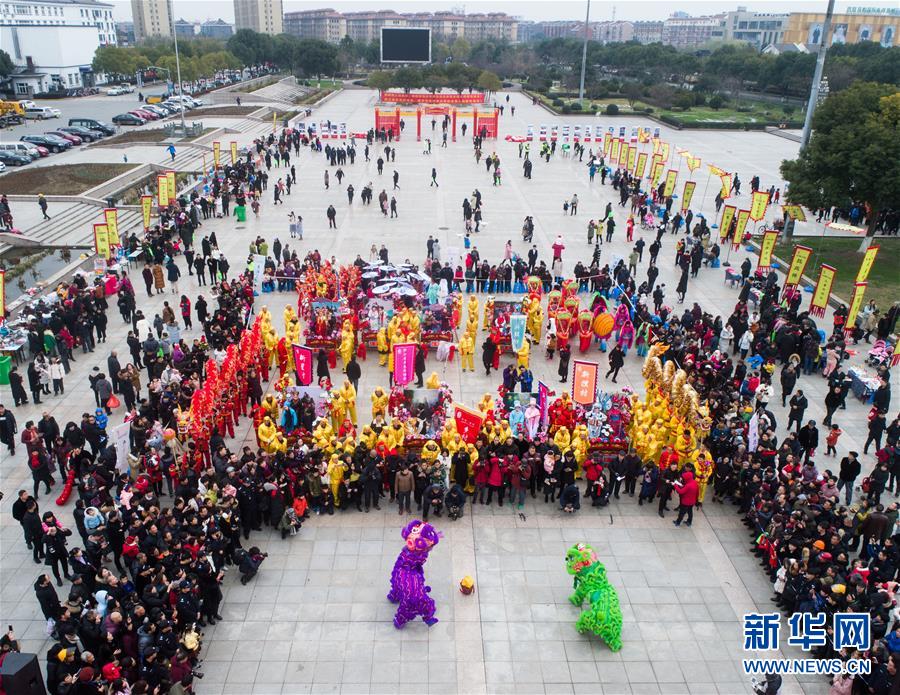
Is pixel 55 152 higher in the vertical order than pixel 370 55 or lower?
lower

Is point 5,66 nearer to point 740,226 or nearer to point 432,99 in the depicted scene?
point 432,99

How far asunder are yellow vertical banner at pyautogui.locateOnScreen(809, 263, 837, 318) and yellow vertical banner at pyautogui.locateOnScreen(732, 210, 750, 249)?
6864 mm

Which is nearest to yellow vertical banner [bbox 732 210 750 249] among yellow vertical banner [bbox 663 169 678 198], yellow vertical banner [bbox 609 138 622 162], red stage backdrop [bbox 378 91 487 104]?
yellow vertical banner [bbox 663 169 678 198]

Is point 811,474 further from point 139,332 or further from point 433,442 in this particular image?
point 139,332

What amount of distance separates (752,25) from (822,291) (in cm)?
19364

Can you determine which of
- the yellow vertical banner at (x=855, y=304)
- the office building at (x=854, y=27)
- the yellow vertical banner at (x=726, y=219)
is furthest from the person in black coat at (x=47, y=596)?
the office building at (x=854, y=27)

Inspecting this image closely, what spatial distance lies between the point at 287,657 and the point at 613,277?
1779 cm

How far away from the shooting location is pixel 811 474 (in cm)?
1317

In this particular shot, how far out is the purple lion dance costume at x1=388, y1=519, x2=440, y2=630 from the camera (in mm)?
10461

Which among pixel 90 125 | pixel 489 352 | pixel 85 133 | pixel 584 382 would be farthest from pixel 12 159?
pixel 584 382

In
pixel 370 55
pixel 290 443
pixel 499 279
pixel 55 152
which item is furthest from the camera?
pixel 370 55

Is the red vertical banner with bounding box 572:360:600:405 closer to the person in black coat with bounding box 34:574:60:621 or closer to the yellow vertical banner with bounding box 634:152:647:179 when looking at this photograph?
the person in black coat with bounding box 34:574:60:621

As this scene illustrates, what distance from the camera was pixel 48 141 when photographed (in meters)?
45.9

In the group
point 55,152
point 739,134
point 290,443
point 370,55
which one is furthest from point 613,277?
point 370,55
